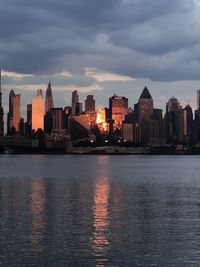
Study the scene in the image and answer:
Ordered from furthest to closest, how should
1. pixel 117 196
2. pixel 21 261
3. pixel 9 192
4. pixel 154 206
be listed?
pixel 9 192 → pixel 117 196 → pixel 154 206 → pixel 21 261

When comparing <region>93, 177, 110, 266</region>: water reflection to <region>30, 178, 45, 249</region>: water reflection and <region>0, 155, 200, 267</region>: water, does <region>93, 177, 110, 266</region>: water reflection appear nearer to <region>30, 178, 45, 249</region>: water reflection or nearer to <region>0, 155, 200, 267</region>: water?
<region>0, 155, 200, 267</region>: water

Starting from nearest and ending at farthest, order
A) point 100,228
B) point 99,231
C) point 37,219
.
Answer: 1. point 99,231
2. point 100,228
3. point 37,219

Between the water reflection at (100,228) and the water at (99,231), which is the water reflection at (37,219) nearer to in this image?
Answer: the water at (99,231)

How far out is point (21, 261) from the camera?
3194 centimetres

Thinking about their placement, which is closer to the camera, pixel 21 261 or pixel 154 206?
pixel 21 261

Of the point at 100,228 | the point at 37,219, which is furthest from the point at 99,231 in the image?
the point at 37,219

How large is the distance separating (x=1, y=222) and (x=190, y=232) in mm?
15170

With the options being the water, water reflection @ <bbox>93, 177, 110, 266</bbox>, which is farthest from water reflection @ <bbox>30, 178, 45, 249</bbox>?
water reflection @ <bbox>93, 177, 110, 266</bbox>

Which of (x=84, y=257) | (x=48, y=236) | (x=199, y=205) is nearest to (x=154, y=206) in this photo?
(x=199, y=205)

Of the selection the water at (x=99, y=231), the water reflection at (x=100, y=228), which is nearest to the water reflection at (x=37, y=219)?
the water at (x=99, y=231)

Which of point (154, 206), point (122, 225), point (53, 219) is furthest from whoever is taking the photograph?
point (154, 206)

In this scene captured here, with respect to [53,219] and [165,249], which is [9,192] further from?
[165,249]

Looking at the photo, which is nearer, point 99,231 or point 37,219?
point 99,231

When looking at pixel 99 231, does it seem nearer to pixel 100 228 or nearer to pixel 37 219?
pixel 100 228
